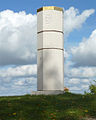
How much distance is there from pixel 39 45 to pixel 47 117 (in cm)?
928

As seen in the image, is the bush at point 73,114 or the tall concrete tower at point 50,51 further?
the tall concrete tower at point 50,51

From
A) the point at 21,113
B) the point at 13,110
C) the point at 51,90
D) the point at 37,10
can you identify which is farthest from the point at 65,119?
the point at 37,10

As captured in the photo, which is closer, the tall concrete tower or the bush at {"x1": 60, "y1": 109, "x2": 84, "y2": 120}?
the bush at {"x1": 60, "y1": 109, "x2": 84, "y2": 120}

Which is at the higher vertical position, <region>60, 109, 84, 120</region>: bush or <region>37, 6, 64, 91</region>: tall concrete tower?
<region>37, 6, 64, 91</region>: tall concrete tower

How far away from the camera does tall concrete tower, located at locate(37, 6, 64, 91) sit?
1700 cm

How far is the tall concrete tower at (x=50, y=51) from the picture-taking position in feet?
55.8

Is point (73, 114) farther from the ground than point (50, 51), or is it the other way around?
point (50, 51)

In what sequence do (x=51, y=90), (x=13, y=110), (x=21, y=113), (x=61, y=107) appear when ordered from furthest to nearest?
(x=51, y=90), (x=61, y=107), (x=13, y=110), (x=21, y=113)

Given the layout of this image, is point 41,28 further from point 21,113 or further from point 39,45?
point 21,113

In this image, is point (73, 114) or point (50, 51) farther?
point (50, 51)

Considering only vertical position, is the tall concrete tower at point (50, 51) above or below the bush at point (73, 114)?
above

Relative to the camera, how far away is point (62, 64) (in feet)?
57.8

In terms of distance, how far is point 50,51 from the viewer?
1698 cm

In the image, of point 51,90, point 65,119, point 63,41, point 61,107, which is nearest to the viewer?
point 65,119
